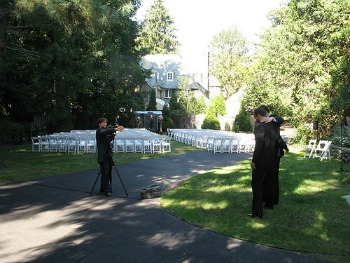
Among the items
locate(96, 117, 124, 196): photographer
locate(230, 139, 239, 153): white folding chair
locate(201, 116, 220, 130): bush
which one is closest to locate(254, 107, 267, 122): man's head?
locate(96, 117, 124, 196): photographer

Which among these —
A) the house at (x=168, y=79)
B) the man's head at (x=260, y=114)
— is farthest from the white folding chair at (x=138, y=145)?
the house at (x=168, y=79)

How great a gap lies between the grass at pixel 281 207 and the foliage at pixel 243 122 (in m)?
26.8

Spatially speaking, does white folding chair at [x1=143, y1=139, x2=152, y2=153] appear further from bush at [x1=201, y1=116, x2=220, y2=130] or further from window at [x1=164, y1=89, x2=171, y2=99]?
window at [x1=164, y1=89, x2=171, y2=99]

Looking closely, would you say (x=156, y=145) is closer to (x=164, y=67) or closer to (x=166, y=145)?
(x=166, y=145)

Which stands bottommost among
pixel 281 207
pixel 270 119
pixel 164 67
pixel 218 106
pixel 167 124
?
pixel 281 207

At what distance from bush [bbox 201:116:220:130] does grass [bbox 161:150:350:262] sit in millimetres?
28505

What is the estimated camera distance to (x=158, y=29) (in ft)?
230

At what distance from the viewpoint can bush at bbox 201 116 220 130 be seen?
3984 centimetres

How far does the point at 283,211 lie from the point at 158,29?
220 feet

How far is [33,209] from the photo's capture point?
24.1 feet

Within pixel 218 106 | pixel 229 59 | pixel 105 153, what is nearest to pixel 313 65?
pixel 105 153

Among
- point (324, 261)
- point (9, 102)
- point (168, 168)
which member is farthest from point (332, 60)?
point (9, 102)

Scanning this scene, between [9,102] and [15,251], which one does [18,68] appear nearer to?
[9,102]

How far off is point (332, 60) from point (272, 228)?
15358 mm
